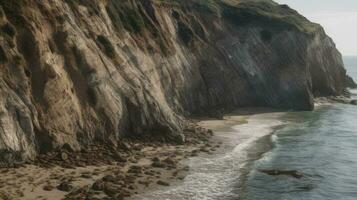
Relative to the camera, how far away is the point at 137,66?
57594 mm

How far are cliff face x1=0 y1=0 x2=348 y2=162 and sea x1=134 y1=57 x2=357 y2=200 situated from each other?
7636 millimetres

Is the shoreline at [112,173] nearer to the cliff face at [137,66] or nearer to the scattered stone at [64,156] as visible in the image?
the scattered stone at [64,156]

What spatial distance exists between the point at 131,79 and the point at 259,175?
708 inches

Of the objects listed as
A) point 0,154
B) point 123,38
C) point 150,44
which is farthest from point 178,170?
point 150,44

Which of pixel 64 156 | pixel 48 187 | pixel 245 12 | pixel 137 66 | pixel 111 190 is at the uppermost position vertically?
pixel 245 12

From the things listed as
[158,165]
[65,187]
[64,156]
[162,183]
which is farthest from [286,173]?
[65,187]

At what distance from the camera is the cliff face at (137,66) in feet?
133

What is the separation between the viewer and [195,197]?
34.3 meters

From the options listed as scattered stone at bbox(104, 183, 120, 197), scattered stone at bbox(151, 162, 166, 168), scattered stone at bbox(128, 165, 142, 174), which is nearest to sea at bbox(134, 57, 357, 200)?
scattered stone at bbox(104, 183, 120, 197)

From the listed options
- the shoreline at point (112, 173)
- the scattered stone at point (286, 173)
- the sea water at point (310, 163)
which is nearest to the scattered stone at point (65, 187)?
the shoreline at point (112, 173)

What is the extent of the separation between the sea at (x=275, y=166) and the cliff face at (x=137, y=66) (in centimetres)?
764

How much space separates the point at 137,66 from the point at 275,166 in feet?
68.5

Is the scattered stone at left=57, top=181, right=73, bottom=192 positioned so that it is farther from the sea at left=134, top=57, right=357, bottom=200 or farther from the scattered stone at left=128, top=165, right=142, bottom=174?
the scattered stone at left=128, top=165, right=142, bottom=174

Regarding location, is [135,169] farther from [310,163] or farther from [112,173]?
[310,163]
